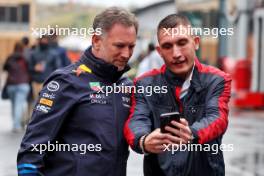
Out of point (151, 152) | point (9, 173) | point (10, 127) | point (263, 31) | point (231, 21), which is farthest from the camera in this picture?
point (231, 21)

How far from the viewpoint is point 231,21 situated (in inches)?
1089

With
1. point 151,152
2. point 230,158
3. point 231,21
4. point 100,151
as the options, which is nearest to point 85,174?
point 100,151

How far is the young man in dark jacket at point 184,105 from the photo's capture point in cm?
380

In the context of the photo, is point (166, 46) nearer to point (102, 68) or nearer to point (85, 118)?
point (102, 68)

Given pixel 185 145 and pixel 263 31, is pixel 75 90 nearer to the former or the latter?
pixel 185 145

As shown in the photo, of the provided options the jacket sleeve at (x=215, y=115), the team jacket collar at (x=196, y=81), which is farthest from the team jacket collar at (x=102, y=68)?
the jacket sleeve at (x=215, y=115)

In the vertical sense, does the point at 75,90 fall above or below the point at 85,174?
above

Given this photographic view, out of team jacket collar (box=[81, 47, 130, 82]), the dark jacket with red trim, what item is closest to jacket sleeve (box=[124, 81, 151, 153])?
the dark jacket with red trim

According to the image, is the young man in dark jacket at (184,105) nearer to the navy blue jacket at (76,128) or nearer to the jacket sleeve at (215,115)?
the jacket sleeve at (215,115)

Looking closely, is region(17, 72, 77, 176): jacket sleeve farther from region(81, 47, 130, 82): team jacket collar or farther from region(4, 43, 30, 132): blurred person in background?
region(4, 43, 30, 132): blurred person in background

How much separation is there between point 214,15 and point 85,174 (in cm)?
3173

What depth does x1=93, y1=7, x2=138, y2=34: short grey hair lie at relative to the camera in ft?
12.7

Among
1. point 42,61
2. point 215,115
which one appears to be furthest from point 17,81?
point 215,115

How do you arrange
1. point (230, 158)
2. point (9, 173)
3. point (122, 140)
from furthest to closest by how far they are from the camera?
point (230, 158), point (9, 173), point (122, 140)
